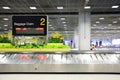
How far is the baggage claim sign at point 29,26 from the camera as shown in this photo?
833 cm

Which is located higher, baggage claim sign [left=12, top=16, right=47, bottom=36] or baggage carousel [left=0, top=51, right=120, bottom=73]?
baggage claim sign [left=12, top=16, right=47, bottom=36]

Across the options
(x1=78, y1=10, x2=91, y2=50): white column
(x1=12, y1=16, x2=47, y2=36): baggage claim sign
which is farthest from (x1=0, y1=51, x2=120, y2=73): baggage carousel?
(x1=78, y1=10, x2=91, y2=50): white column

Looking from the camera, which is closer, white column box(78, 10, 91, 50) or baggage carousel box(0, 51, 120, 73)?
baggage carousel box(0, 51, 120, 73)

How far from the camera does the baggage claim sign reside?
833 cm

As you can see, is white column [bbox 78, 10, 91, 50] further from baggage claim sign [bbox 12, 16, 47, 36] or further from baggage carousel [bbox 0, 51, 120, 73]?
baggage carousel [bbox 0, 51, 120, 73]

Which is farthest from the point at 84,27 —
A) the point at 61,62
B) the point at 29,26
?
the point at 61,62

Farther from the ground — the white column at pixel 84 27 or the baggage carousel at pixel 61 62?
the white column at pixel 84 27

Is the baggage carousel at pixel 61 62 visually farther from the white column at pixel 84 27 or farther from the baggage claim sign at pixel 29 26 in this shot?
the white column at pixel 84 27

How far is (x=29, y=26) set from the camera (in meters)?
8.41

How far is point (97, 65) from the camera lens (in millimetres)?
5617

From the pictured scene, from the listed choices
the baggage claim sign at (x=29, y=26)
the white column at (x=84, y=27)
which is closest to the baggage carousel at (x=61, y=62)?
the baggage claim sign at (x=29, y=26)

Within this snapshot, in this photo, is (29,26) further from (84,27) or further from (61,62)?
(84,27)

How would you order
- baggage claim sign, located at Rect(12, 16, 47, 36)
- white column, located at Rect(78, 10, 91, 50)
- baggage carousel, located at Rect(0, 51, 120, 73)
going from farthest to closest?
white column, located at Rect(78, 10, 91, 50), baggage claim sign, located at Rect(12, 16, 47, 36), baggage carousel, located at Rect(0, 51, 120, 73)

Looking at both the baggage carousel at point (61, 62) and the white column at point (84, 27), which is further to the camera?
the white column at point (84, 27)
